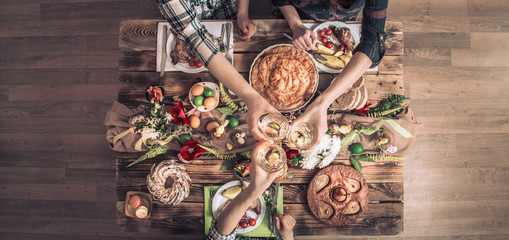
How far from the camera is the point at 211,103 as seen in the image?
140cm

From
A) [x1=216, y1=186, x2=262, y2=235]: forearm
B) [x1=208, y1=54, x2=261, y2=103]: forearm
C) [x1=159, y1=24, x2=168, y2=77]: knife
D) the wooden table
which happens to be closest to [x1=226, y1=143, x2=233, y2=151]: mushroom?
the wooden table

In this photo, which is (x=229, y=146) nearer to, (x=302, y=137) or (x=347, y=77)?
(x=302, y=137)

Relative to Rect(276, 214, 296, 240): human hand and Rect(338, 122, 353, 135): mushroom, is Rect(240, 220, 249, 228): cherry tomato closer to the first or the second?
Rect(276, 214, 296, 240): human hand

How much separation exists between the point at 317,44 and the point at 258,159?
30.9 inches

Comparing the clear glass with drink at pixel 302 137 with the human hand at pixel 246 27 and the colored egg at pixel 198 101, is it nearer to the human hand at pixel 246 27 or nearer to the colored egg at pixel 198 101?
the colored egg at pixel 198 101

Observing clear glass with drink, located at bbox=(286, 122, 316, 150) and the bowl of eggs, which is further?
the bowl of eggs

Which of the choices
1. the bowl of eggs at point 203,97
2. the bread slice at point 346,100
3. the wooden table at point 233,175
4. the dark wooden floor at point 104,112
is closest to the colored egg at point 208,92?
the bowl of eggs at point 203,97

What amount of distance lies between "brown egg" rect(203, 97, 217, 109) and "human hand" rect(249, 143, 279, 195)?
402 mm

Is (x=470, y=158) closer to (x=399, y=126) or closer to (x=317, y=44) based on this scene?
(x=399, y=126)

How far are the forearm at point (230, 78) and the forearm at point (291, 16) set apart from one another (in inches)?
21.5

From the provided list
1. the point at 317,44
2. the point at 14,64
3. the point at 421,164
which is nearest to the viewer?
the point at 317,44

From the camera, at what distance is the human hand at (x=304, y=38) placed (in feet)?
4.74

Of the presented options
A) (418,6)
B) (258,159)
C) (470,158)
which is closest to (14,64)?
(258,159)

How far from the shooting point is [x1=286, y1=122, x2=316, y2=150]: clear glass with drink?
3.72ft
